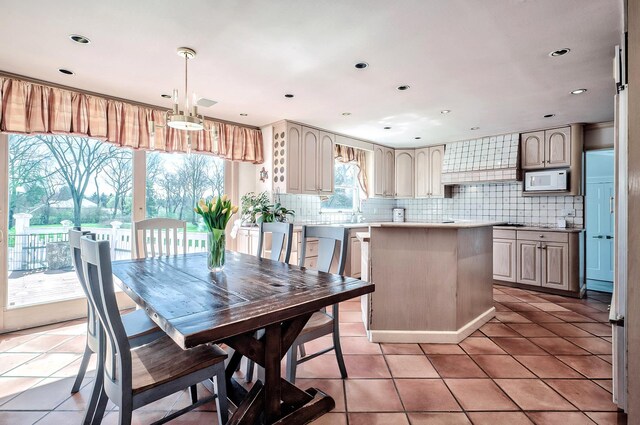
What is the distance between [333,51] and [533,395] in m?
2.65

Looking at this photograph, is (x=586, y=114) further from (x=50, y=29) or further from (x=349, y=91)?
(x=50, y=29)

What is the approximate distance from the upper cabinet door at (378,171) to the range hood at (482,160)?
1056mm

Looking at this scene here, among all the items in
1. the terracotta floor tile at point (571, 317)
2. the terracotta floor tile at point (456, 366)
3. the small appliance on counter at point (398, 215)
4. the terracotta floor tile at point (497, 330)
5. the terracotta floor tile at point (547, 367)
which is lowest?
the terracotta floor tile at point (456, 366)

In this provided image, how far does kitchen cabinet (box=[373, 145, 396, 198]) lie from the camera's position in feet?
18.6

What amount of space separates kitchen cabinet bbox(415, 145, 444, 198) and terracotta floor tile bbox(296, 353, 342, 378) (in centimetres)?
411

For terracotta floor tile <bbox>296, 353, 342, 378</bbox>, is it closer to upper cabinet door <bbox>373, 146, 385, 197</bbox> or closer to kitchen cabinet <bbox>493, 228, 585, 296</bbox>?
kitchen cabinet <bbox>493, 228, 585, 296</bbox>

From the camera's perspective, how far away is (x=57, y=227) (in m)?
3.24

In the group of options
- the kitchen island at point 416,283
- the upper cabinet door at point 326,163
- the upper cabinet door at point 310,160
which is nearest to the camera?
the kitchen island at point 416,283

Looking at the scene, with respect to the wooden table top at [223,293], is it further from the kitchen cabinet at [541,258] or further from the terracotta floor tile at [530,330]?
the kitchen cabinet at [541,258]

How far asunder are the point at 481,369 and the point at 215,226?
2.09 meters

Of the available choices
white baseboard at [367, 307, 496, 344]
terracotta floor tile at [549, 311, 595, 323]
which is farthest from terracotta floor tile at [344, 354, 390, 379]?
terracotta floor tile at [549, 311, 595, 323]

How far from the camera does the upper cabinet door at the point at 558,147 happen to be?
4332 millimetres

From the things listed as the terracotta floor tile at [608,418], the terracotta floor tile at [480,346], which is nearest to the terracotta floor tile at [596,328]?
the terracotta floor tile at [480,346]

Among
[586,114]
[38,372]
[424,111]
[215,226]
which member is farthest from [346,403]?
[586,114]
